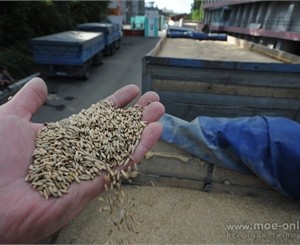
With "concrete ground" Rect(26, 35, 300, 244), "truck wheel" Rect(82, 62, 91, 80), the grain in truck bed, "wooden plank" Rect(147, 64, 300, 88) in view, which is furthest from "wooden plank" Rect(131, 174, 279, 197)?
"truck wheel" Rect(82, 62, 91, 80)

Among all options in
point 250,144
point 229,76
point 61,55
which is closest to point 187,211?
point 250,144

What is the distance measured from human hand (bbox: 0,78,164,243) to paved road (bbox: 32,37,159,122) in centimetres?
424

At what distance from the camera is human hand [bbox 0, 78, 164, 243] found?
1843 mm

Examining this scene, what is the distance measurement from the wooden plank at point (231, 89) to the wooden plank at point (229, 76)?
5 cm

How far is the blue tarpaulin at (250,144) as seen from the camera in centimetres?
271

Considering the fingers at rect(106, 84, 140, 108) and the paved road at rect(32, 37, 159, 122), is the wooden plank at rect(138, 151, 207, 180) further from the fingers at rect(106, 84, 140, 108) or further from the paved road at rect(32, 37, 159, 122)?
the paved road at rect(32, 37, 159, 122)

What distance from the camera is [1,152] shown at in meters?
2.16

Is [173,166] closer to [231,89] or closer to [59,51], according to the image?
[231,89]

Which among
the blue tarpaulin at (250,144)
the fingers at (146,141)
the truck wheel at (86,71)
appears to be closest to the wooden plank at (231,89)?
the blue tarpaulin at (250,144)

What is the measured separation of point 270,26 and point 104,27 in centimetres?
843

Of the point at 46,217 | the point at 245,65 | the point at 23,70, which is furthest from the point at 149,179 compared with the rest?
the point at 23,70

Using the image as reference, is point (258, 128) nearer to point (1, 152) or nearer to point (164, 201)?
point (164, 201)

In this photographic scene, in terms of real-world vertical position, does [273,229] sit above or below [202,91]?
below

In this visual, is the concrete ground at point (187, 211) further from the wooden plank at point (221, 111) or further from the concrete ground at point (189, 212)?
the wooden plank at point (221, 111)
